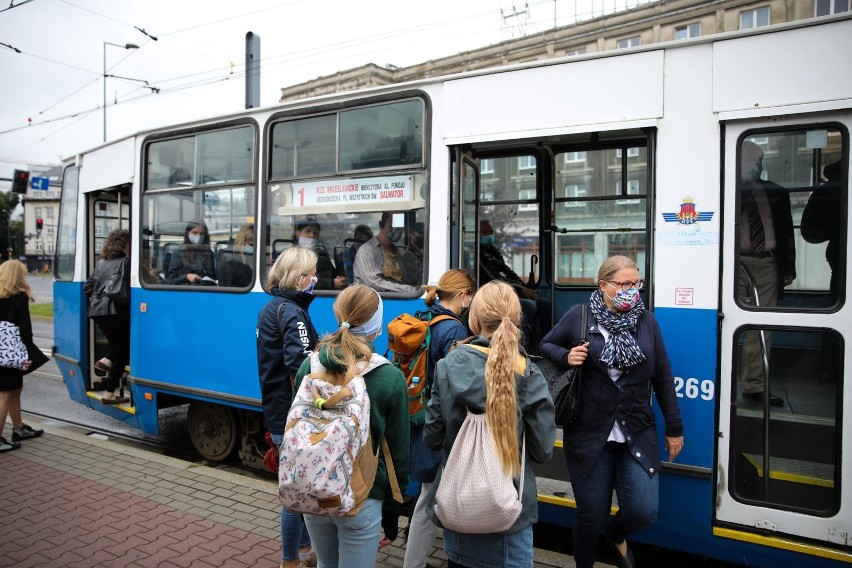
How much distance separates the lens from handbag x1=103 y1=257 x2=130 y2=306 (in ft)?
20.9

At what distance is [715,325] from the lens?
3.42 meters

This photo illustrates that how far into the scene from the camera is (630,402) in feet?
10.4

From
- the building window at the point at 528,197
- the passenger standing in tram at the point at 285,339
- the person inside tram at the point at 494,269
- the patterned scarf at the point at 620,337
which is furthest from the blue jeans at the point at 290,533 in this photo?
the building window at the point at 528,197

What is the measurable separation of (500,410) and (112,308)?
17.7ft

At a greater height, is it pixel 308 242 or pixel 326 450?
pixel 308 242

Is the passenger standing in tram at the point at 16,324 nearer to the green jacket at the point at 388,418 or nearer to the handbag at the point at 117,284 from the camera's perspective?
the handbag at the point at 117,284

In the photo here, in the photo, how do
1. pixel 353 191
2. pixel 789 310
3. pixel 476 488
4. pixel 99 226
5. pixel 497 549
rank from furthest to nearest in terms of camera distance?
pixel 99 226
pixel 353 191
pixel 789 310
pixel 497 549
pixel 476 488

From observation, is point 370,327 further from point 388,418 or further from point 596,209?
point 596,209

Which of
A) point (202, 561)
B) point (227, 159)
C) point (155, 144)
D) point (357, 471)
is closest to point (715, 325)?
point (357, 471)

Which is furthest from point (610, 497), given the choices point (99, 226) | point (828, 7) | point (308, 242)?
point (828, 7)

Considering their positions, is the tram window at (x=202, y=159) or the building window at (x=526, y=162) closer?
the tram window at (x=202, y=159)

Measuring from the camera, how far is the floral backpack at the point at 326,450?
243 centimetres

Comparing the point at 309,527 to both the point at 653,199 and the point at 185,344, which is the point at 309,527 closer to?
the point at 653,199

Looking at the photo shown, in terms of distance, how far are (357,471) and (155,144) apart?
4702 mm
